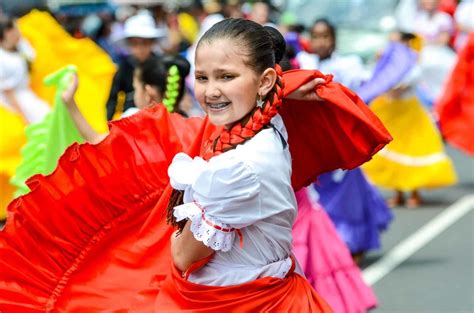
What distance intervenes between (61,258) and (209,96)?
3.15 ft

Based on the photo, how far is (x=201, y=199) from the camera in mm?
3893

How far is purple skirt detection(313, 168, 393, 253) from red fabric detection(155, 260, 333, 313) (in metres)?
4.65

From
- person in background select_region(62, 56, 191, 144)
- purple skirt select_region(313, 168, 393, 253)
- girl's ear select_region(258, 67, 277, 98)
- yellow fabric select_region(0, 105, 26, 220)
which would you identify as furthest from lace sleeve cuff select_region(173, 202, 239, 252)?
yellow fabric select_region(0, 105, 26, 220)

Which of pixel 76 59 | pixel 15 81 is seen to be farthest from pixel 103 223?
pixel 76 59

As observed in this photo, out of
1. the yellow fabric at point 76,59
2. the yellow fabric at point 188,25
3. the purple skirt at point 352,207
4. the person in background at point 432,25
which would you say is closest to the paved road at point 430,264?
the purple skirt at point 352,207

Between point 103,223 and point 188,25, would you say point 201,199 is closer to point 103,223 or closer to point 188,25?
point 103,223

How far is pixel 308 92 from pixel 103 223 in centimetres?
95

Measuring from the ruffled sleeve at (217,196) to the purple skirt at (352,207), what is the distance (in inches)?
192

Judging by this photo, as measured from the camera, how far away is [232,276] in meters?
4.09

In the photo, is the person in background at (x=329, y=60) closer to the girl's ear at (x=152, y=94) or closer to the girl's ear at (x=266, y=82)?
the girl's ear at (x=152, y=94)

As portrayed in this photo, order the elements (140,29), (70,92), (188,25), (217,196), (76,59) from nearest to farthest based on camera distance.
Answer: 1. (217,196)
2. (70,92)
3. (140,29)
4. (76,59)
5. (188,25)

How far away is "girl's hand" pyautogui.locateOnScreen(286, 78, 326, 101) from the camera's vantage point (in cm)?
419

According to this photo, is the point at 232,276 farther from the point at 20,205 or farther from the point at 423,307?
the point at 423,307

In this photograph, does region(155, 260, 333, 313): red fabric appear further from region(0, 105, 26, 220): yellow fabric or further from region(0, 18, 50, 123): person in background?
region(0, 18, 50, 123): person in background
